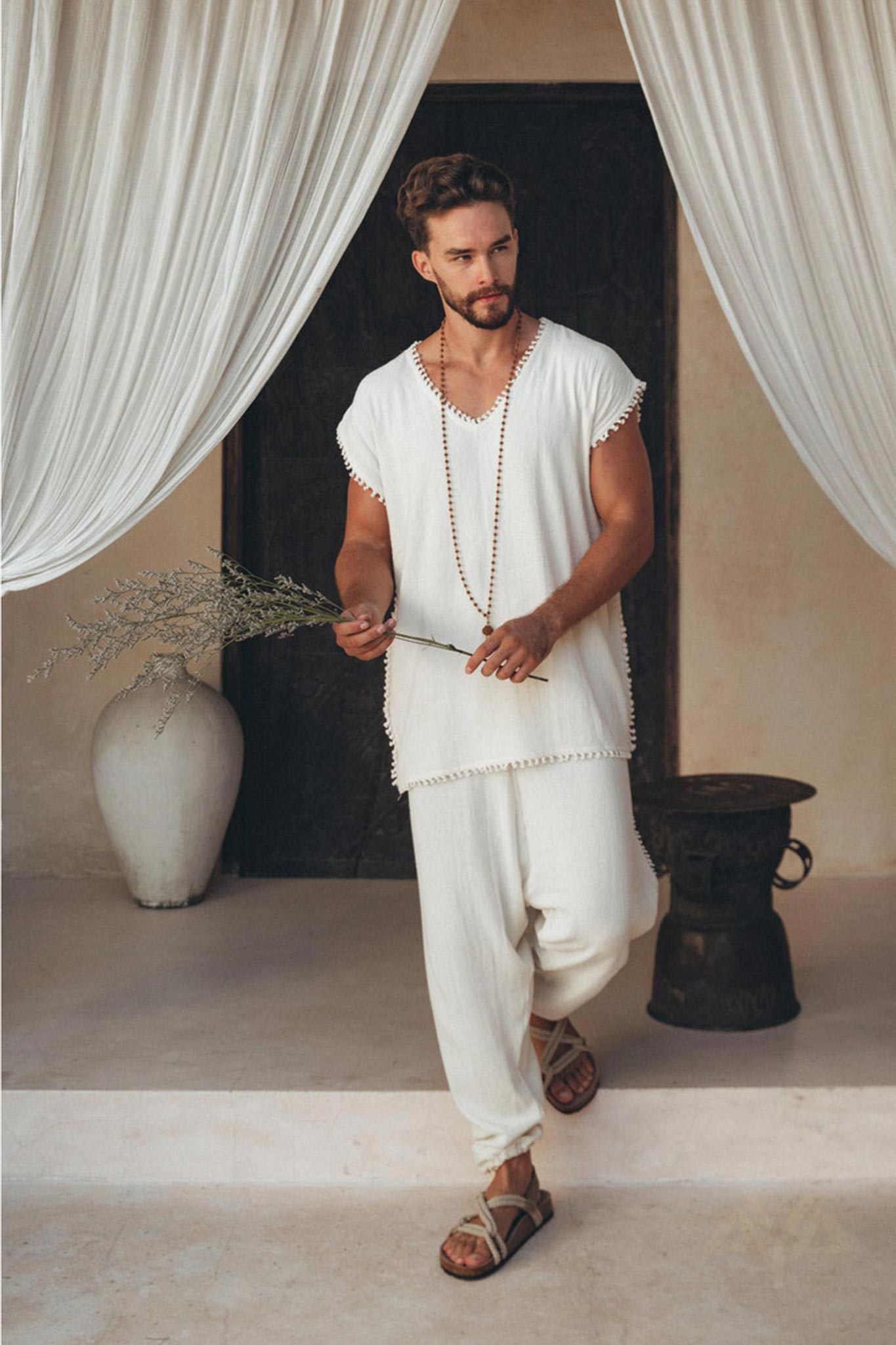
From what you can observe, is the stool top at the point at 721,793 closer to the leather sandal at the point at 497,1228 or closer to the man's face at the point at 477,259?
the leather sandal at the point at 497,1228

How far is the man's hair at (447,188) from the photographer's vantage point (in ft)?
8.90

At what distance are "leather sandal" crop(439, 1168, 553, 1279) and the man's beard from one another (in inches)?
63.1

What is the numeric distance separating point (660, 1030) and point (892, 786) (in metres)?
1.77

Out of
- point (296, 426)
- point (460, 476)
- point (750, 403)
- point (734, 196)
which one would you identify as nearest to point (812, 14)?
point (734, 196)

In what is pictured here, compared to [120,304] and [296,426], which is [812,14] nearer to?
[120,304]

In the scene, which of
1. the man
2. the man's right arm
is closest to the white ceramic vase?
the man's right arm

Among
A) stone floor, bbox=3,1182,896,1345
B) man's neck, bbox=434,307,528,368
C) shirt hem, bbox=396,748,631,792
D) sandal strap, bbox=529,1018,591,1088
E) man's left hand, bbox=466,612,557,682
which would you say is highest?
man's neck, bbox=434,307,528,368

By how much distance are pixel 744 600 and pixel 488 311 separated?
2.35 meters

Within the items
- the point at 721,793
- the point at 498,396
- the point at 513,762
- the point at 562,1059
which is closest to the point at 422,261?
the point at 498,396

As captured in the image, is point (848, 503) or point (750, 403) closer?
point (848, 503)

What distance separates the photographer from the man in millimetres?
2803

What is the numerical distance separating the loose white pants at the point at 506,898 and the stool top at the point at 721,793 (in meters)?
0.68

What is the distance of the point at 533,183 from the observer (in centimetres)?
486

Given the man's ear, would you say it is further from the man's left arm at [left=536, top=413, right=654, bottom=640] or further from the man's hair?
the man's left arm at [left=536, top=413, right=654, bottom=640]
